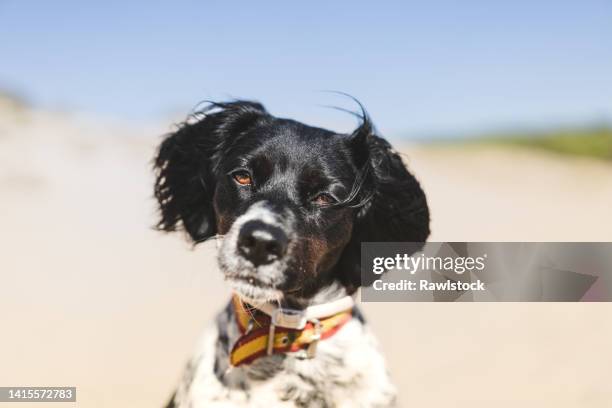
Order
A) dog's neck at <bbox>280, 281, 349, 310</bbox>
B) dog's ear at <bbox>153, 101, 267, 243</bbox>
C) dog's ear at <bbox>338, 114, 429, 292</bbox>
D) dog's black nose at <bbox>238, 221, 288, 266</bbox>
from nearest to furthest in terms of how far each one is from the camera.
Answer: dog's black nose at <bbox>238, 221, 288, 266</bbox> → dog's neck at <bbox>280, 281, 349, 310</bbox> → dog's ear at <bbox>338, 114, 429, 292</bbox> → dog's ear at <bbox>153, 101, 267, 243</bbox>

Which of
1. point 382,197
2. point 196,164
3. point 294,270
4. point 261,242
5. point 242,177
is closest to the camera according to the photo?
point 261,242

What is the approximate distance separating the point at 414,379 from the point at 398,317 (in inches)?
75.2

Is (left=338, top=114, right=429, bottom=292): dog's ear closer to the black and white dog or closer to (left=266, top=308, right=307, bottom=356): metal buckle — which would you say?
the black and white dog

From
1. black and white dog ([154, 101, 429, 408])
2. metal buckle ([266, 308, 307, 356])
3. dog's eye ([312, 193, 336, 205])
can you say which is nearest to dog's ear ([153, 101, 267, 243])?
black and white dog ([154, 101, 429, 408])

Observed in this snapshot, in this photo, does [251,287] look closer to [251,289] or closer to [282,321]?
[251,289]

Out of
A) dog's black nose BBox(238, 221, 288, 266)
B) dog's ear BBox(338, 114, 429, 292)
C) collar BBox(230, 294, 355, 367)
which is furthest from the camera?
Answer: dog's ear BBox(338, 114, 429, 292)

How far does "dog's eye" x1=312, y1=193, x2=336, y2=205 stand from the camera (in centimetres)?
363

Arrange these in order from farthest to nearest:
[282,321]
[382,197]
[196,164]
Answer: [196,164]
[382,197]
[282,321]

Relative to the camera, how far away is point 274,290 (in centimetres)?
329

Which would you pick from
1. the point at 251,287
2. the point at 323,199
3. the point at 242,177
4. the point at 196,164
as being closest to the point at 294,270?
the point at 251,287

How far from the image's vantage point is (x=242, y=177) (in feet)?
12.0

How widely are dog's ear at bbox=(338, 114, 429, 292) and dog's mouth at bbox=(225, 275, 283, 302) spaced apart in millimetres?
749

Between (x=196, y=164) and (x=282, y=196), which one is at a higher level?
(x=196, y=164)

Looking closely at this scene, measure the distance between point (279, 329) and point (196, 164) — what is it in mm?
1261
